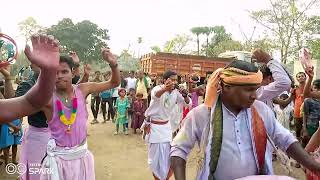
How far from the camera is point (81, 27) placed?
44.9 metres

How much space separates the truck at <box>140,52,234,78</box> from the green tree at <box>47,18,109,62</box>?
2255cm

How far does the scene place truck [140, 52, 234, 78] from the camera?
68.5ft

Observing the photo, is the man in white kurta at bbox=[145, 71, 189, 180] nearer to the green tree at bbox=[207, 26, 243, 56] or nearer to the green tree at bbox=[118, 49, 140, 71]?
the green tree at bbox=[118, 49, 140, 71]

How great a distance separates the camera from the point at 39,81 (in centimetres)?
188

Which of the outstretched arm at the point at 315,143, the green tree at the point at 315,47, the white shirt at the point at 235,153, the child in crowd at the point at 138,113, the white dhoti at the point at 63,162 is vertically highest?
the green tree at the point at 315,47

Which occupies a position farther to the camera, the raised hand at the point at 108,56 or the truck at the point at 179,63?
the truck at the point at 179,63

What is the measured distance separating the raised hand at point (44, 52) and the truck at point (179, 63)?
59.3 ft

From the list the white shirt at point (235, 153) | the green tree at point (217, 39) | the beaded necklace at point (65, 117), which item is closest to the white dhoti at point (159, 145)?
the beaded necklace at point (65, 117)

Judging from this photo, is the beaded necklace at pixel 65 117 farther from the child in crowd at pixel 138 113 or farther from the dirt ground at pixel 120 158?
the child in crowd at pixel 138 113

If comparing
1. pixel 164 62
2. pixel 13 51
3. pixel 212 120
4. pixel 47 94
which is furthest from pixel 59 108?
pixel 164 62

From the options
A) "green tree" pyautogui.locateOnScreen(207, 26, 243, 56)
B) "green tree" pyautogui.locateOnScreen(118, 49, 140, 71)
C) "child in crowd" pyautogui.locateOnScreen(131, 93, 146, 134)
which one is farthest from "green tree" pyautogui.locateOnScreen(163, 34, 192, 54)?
"child in crowd" pyautogui.locateOnScreen(131, 93, 146, 134)

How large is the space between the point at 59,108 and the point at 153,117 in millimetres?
3083

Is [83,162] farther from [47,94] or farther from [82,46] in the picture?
[82,46]

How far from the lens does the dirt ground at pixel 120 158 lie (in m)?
7.29
